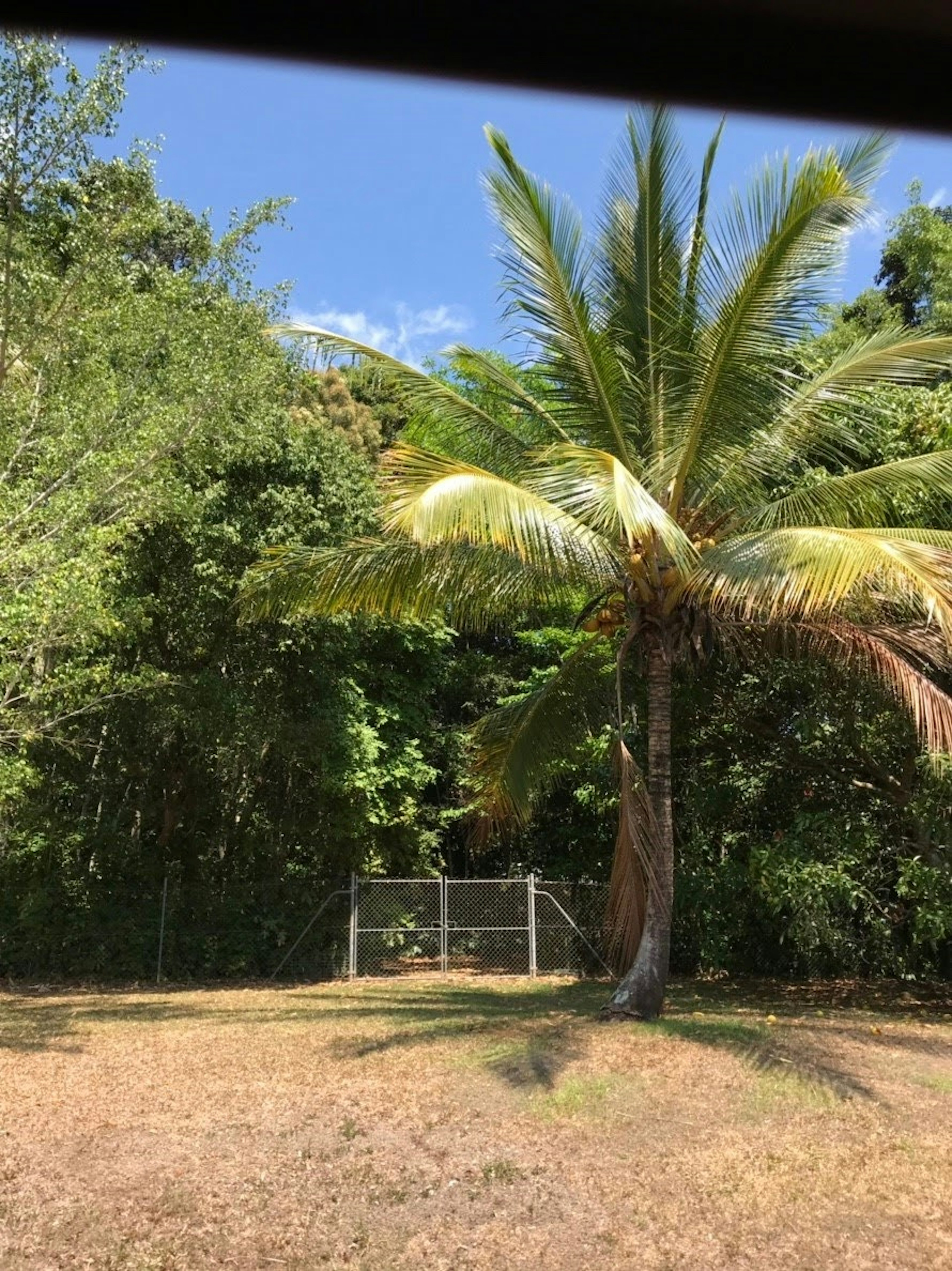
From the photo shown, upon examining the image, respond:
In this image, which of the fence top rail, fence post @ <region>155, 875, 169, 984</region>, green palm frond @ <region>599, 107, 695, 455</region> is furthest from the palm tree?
fence post @ <region>155, 875, 169, 984</region>

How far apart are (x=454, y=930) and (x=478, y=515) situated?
9.26m

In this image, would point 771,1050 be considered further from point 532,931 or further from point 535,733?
point 532,931

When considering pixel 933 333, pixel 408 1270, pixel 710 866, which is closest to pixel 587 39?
pixel 408 1270

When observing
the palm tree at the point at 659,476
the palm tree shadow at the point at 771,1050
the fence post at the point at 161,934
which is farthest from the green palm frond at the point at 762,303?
the fence post at the point at 161,934

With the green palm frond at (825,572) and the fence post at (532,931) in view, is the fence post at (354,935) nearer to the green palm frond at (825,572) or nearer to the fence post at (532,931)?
the fence post at (532,931)

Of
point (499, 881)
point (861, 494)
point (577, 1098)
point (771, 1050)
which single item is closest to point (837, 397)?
point (861, 494)

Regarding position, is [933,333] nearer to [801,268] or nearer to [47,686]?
[801,268]

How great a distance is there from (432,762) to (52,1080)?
11.4 metres

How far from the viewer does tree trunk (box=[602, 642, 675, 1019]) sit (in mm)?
8430

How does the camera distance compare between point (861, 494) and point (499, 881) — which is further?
point (499, 881)

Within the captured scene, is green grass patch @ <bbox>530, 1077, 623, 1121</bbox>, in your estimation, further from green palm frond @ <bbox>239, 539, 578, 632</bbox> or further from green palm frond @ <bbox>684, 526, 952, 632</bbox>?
green palm frond @ <bbox>239, 539, 578, 632</bbox>

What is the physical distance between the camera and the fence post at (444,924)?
1434 cm

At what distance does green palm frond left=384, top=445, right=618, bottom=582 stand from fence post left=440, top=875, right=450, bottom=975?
293 inches

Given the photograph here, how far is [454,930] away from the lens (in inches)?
573
